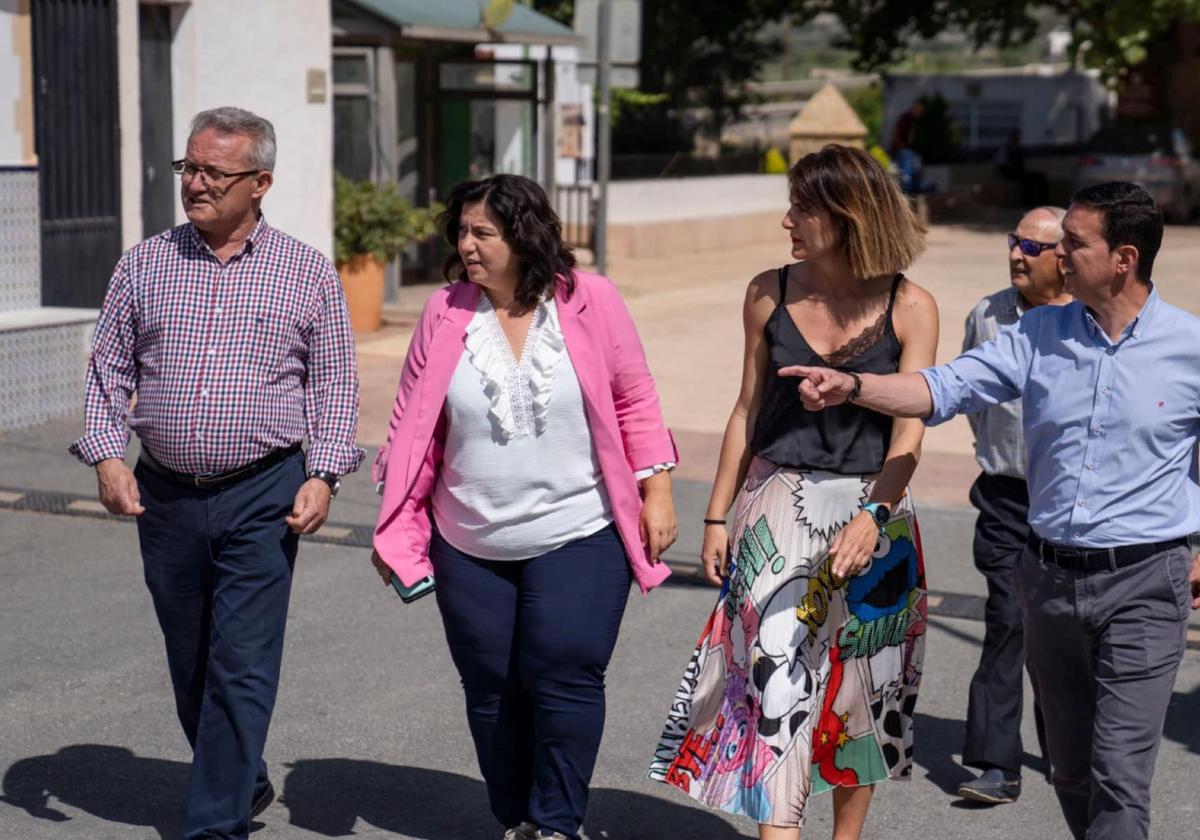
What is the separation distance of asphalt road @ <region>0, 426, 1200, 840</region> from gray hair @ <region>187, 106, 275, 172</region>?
69.1 inches

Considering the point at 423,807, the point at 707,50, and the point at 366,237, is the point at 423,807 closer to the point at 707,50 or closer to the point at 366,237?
the point at 366,237

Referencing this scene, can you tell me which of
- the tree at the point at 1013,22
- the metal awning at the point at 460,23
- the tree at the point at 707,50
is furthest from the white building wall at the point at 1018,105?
the metal awning at the point at 460,23

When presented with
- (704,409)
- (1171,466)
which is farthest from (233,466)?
(704,409)

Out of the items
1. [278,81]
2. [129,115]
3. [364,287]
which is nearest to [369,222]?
[364,287]

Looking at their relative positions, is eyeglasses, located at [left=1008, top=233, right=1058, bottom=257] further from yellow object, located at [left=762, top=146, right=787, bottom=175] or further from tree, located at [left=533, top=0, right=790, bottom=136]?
tree, located at [left=533, top=0, right=790, bottom=136]

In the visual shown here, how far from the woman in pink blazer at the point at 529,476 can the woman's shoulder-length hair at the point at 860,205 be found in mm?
577

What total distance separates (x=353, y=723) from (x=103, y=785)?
0.88 m

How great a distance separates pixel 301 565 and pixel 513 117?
530 inches

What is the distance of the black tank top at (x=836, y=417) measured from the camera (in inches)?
163

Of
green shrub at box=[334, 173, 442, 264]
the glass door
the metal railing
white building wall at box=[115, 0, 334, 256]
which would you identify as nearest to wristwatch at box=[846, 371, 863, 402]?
white building wall at box=[115, 0, 334, 256]

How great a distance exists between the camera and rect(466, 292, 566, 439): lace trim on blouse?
13.9 ft

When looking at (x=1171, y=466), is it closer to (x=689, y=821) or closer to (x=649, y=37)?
(x=689, y=821)

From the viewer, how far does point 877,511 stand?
4125mm

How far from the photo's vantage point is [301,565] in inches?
310
